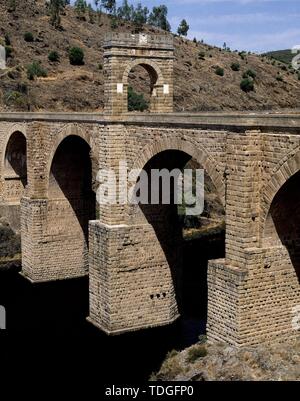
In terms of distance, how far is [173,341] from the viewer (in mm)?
21047

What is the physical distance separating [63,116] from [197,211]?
15.3m

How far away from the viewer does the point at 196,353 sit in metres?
16.5

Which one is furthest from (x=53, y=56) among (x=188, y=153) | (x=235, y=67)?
(x=188, y=153)

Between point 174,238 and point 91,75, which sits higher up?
point 91,75

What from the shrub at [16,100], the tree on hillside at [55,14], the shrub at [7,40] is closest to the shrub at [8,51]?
the shrub at [7,40]

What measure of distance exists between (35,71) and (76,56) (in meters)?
6.83

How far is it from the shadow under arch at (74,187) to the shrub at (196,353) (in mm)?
12759

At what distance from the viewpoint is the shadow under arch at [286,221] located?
15.1 m

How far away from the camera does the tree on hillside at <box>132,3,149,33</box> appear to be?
260ft

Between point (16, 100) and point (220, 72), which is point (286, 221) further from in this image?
point (220, 72)

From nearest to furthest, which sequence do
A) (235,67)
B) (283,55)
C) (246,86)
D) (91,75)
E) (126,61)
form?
(126,61), (91,75), (246,86), (235,67), (283,55)

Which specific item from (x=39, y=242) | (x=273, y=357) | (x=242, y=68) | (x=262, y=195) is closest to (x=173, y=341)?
(x=273, y=357)

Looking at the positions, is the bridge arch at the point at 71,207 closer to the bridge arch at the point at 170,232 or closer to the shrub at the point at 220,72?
the bridge arch at the point at 170,232

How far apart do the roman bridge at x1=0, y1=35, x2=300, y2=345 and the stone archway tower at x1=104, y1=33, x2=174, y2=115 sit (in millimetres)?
37
